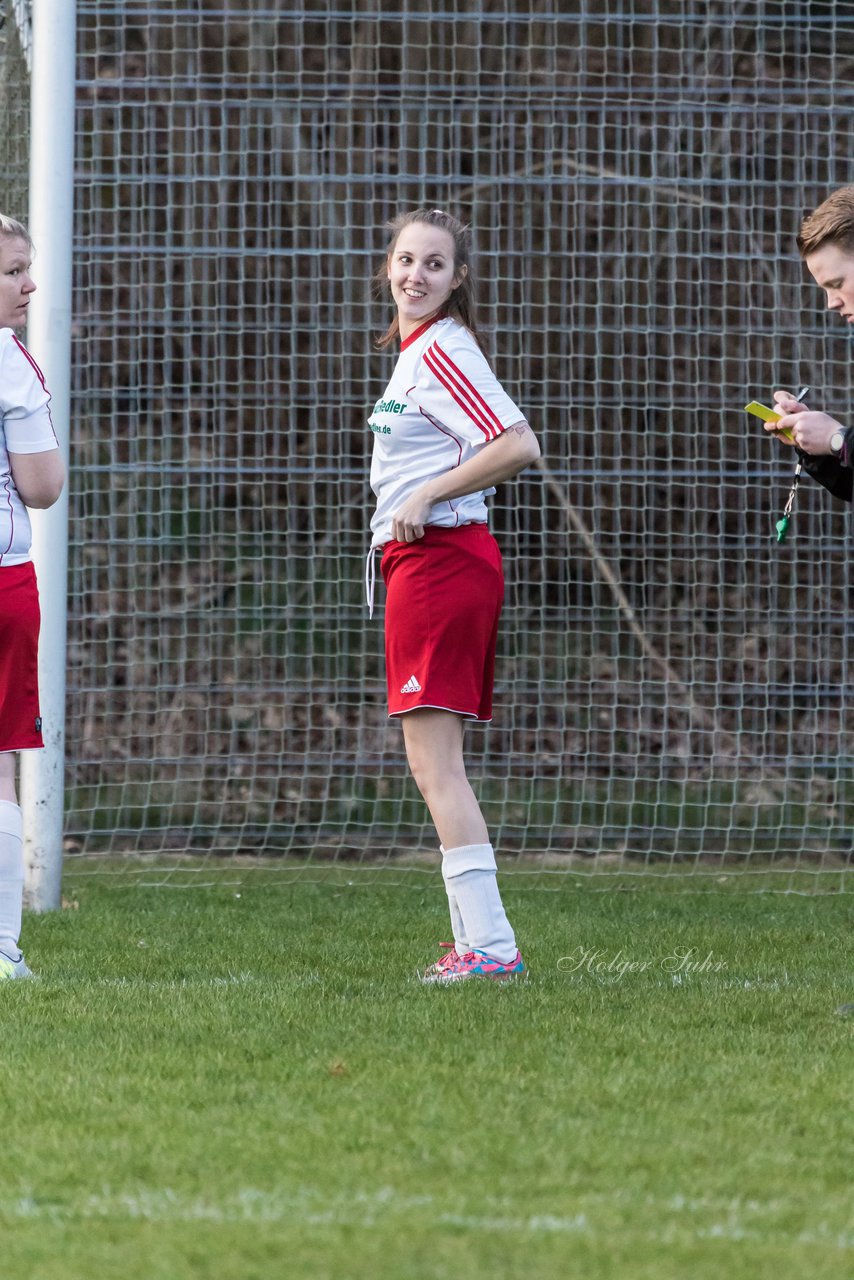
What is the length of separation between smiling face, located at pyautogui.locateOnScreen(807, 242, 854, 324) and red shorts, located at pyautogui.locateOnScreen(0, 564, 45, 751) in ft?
6.05

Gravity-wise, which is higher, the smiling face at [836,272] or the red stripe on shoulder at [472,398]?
the smiling face at [836,272]

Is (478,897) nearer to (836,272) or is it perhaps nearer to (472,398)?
(472,398)

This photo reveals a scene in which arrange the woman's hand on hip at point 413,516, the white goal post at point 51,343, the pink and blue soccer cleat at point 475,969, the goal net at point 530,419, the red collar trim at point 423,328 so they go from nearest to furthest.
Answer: the woman's hand on hip at point 413,516 → the pink and blue soccer cleat at point 475,969 → the red collar trim at point 423,328 → the white goal post at point 51,343 → the goal net at point 530,419

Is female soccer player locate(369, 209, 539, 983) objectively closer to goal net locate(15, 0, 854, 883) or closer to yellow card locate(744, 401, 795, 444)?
yellow card locate(744, 401, 795, 444)

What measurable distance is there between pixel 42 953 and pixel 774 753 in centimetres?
318

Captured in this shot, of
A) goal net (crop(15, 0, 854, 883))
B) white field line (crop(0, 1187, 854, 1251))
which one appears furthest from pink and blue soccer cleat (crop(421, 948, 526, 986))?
goal net (crop(15, 0, 854, 883))

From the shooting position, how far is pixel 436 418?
3.77 metres

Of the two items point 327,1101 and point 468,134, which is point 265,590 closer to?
point 468,134

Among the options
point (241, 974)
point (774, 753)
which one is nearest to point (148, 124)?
point (774, 753)

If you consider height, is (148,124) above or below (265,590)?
above

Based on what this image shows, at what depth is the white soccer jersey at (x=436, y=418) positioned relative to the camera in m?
3.72

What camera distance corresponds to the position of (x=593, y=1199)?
2242 millimetres

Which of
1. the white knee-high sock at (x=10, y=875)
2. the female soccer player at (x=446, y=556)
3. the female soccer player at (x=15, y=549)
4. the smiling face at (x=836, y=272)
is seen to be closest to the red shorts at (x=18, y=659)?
the female soccer player at (x=15, y=549)

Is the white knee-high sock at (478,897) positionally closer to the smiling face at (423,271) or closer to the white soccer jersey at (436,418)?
the white soccer jersey at (436,418)
